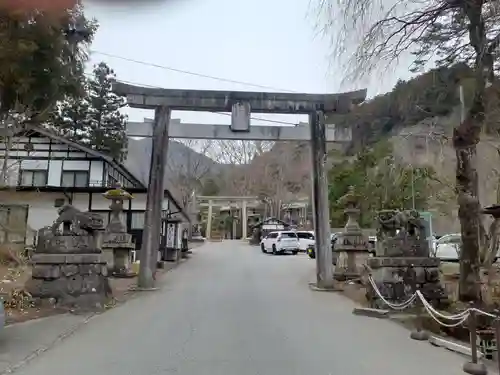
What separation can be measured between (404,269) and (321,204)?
5.00 meters

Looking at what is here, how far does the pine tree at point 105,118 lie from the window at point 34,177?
17.8ft

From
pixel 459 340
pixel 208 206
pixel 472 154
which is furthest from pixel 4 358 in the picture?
pixel 208 206

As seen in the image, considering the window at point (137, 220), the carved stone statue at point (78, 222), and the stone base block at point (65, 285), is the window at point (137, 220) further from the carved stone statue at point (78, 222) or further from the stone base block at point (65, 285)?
the stone base block at point (65, 285)

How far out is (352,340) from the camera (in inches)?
299

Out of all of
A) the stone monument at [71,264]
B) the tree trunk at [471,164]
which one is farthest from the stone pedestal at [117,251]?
the tree trunk at [471,164]

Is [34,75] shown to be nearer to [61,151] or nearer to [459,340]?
[459,340]

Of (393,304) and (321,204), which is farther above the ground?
(321,204)

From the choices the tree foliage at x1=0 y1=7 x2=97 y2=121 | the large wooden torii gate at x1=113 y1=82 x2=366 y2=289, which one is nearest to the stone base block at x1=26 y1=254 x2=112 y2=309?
the tree foliage at x1=0 y1=7 x2=97 y2=121

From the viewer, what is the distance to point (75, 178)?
1127 inches

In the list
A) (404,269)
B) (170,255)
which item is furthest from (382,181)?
(404,269)

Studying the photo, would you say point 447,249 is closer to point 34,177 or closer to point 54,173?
point 54,173

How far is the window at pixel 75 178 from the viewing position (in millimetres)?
28484

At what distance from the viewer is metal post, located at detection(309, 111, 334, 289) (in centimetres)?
1494

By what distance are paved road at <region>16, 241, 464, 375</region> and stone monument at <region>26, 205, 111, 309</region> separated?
2.87 feet
